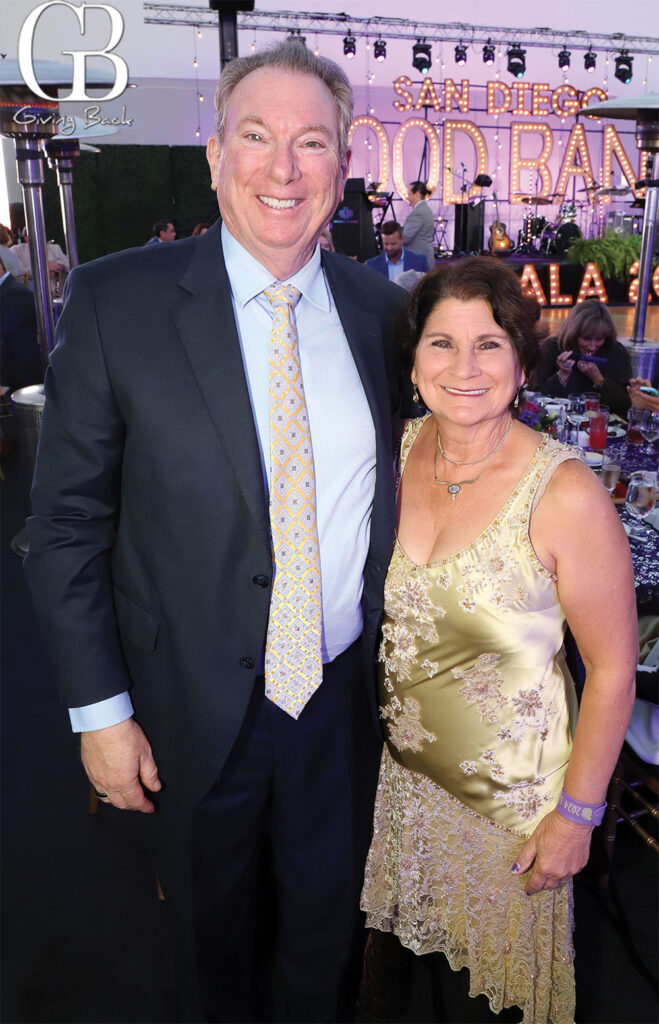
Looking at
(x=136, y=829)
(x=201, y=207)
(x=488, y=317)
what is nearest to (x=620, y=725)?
(x=488, y=317)

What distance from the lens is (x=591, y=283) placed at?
42.5ft

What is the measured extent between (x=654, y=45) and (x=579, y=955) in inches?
590

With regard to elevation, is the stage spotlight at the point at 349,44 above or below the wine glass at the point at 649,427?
above

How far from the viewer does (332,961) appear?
175cm

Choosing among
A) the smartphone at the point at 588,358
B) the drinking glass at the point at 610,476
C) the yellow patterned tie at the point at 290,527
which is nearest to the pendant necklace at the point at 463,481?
the yellow patterned tie at the point at 290,527

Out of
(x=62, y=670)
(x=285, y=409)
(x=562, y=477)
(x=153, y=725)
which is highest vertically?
(x=285, y=409)

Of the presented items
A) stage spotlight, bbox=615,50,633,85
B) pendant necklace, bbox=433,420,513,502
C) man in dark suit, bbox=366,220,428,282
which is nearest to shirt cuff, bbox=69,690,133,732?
pendant necklace, bbox=433,420,513,502

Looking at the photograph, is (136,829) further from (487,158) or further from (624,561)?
(487,158)

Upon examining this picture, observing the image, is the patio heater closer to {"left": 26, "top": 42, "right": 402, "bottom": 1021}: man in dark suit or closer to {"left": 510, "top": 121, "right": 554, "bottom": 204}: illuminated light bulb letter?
{"left": 26, "top": 42, "right": 402, "bottom": 1021}: man in dark suit

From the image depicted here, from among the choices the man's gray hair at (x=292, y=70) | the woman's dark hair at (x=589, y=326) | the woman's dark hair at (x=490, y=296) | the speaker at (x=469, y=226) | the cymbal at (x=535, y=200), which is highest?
the cymbal at (x=535, y=200)

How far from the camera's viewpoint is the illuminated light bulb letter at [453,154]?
533 inches

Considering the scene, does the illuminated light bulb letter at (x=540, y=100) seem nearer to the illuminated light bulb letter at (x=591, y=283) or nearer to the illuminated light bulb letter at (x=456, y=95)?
the illuminated light bulb letter at (x=456, y=95)

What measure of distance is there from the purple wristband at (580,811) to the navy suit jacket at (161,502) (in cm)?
57

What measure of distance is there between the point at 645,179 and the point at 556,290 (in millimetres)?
7819
